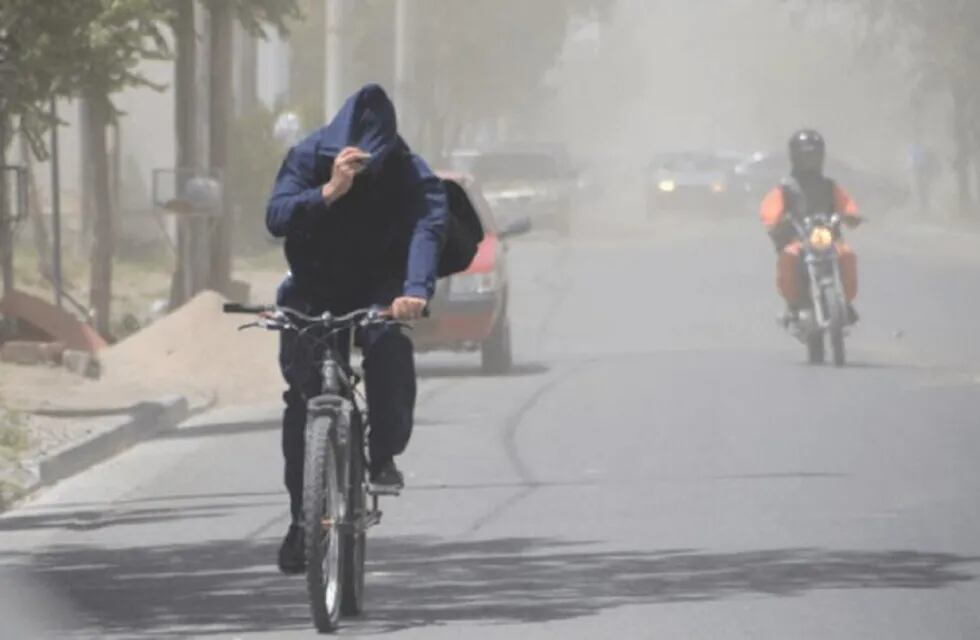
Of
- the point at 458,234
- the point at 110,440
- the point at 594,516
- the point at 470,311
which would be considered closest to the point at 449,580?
the point at 458,234

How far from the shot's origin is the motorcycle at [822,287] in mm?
23188

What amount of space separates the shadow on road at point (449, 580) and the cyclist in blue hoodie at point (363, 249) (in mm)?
481

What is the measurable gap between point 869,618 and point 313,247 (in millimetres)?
2266

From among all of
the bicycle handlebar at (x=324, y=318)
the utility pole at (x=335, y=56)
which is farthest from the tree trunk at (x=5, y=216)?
the utility pole at (x=335, y=56)

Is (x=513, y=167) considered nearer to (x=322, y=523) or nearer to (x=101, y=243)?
(x=101, y=243)

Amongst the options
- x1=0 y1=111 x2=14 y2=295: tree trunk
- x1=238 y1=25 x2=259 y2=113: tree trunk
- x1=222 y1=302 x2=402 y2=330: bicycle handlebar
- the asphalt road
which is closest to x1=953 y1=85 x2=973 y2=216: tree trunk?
x1=238 y1=25 x2=259 y2=113: tree trunk

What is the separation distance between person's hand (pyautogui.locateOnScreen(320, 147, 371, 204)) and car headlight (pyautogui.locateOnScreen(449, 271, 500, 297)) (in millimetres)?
13127

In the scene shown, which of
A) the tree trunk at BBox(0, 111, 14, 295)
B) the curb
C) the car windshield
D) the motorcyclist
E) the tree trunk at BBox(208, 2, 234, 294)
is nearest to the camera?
Result: the curb

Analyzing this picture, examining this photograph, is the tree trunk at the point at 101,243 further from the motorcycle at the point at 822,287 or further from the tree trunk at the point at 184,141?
the motorcycle at the point at 822,287

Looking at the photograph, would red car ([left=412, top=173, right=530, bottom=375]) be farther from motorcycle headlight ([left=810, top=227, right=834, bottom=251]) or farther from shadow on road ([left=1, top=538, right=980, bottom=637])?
shadow on road ([left=1, top=538, right=980, bottom=637])

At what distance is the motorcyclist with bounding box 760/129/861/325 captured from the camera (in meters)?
23.5

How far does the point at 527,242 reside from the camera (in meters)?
53.7

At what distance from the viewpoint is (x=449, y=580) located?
36.9ft

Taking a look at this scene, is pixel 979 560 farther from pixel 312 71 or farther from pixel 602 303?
pixel 312 71
